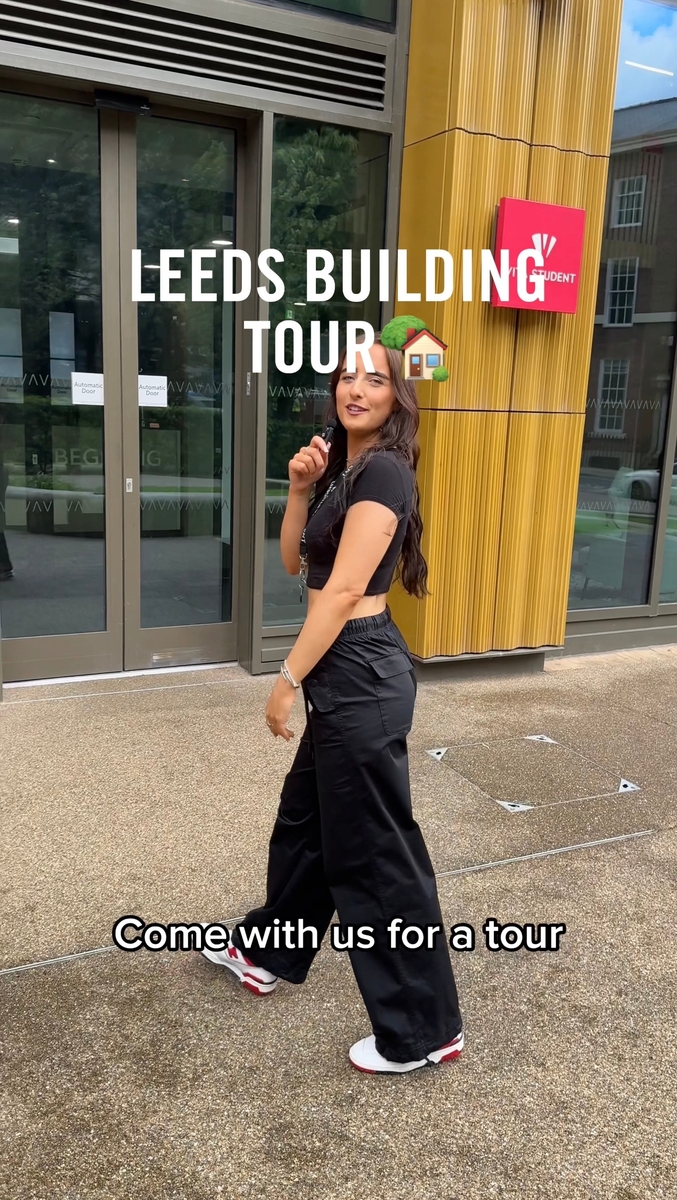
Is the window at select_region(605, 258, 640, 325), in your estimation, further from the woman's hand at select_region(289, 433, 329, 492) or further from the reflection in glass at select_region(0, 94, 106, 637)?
the woman's hand at select_region(289, 433, 329, 492)

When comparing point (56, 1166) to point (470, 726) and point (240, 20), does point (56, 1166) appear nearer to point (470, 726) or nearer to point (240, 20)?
point (470, 726)

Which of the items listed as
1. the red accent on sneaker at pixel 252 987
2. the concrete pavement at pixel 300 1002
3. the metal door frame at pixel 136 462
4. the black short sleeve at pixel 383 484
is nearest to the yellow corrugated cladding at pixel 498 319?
the metal door frame at pixel 136 462

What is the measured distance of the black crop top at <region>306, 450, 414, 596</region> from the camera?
2303 mm

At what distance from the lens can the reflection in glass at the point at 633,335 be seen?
6.57 m

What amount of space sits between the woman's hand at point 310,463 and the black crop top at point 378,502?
3.4 inches

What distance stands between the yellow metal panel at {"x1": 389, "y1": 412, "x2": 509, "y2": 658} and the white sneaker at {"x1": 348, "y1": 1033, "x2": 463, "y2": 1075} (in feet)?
11.4

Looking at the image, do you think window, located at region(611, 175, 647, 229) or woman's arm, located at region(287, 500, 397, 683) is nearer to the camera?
woman's arm, located at region(287, 500, 397, 683)

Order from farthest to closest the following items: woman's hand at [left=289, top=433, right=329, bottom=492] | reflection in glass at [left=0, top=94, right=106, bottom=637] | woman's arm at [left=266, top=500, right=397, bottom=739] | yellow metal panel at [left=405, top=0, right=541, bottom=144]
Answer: yellow metal panel at [left=405, top=0, right=541, bottom=144] → reflection in glass at [left=0, top=94, right=106, bottom=637] → woman's hand at [left=289, top=433, right=329, bottom=492] → woman's arm at [left=266, top=500, right=397, bottom=739]

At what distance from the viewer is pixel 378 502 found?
2.28 meters

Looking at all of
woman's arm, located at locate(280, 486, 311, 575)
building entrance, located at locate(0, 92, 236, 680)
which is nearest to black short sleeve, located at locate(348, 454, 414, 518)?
woman's arm, located at locate(280, 486, 311, 575)

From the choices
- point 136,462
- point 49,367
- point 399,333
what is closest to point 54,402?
point 49,367

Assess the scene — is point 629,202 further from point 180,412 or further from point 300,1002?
point 300,1002

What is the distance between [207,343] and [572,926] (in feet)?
13.5

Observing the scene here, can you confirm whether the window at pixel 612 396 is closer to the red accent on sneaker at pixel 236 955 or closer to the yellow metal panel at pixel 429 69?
the yellow metal panel at pixel 429 69
